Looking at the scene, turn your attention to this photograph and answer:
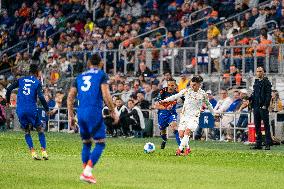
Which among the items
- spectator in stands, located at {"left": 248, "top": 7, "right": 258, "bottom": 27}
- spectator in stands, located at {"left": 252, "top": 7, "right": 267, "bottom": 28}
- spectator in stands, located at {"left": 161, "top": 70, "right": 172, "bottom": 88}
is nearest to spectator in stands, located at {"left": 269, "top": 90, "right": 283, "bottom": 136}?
spectator in stands, located at {"left": 161, "top": 70, "right": 172, "bottom": 88}

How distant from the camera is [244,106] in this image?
30.5 meters

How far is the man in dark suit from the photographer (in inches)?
1033

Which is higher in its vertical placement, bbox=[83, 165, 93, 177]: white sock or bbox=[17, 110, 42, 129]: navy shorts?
bbox=[17, 110, 42, 129]: navy shorts

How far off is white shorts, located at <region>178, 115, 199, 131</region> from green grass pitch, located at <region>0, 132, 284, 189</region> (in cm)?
69

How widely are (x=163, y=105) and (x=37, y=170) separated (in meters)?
7.71

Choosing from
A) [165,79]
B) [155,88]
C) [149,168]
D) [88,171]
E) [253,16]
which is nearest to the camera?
[88,171]

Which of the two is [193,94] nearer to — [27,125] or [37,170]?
[27,125]

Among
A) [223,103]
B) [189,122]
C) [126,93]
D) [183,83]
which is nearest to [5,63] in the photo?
[126,93]

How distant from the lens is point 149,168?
19.1m

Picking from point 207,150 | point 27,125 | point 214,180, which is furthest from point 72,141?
point 214,180

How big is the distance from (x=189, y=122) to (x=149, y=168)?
5.01 m

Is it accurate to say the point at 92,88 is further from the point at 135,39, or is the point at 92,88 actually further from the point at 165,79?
the point at 135,39

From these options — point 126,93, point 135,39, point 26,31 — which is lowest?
point 126,93

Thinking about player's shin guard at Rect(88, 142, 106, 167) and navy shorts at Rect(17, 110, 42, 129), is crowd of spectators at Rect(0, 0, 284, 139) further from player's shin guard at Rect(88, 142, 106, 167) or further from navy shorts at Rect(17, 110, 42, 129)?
player's shin guard at Rect(88, 142, 106, 167)
